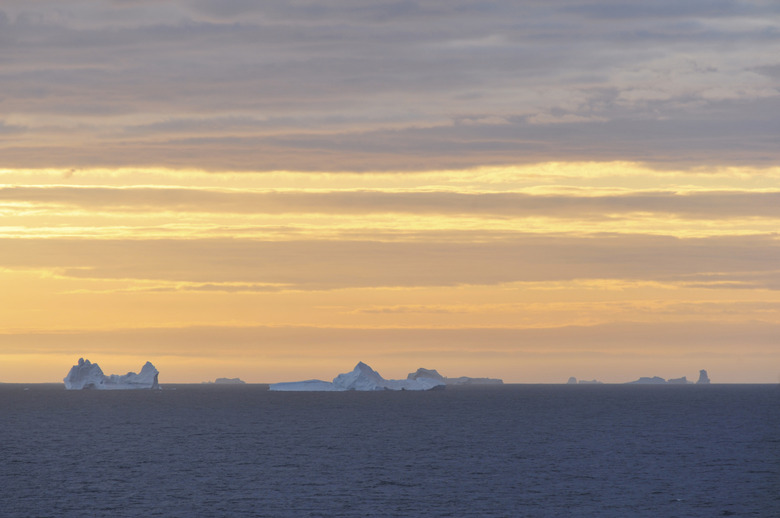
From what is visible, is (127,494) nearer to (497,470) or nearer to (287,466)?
(287,466)

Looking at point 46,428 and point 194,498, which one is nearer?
point 194,498

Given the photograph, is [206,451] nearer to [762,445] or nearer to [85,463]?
[85,463]

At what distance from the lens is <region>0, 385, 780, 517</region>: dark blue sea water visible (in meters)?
70.3

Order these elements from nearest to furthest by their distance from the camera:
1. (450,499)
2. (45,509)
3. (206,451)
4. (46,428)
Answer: (45,509) → (450,499) → (206,451) → (46,428)

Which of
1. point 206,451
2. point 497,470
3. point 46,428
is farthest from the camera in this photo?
point 46,428

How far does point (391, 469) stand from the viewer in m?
92.8

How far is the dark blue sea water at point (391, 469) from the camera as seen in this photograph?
231 feet

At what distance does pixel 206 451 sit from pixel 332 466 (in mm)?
22840

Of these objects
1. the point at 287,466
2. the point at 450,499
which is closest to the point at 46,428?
the point at 287,466

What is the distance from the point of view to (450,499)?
241 feet

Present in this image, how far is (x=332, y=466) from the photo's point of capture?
95.5m

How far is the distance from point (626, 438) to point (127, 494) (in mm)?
76660

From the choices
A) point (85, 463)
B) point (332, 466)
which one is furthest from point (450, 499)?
point (85, 463)

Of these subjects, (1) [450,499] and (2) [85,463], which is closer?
(1) [450,499]
